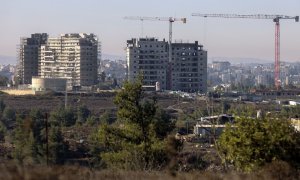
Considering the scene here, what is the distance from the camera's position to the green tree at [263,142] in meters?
12.4

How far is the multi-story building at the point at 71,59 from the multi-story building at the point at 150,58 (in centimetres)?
855

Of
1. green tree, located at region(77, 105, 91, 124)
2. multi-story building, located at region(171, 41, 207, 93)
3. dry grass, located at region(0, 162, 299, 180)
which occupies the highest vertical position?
multi-story building, located at region(171, 41, 207, 93)

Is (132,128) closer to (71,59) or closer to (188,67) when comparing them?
(188,67)

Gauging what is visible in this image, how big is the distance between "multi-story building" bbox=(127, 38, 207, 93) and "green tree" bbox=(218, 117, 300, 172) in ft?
213

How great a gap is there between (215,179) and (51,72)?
78872 mm

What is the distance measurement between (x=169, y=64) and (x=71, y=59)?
1467cm

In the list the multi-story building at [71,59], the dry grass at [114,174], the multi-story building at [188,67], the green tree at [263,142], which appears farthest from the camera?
the multi-story building at [71,59]

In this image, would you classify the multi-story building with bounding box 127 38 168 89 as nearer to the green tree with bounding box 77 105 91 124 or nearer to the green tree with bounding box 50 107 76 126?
the green tree with bounding box 77 105 91 124

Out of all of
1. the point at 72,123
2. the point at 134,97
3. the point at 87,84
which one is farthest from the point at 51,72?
the point at 134,97

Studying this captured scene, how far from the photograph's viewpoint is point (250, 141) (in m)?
12.5

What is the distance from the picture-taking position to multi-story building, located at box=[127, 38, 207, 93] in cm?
7856

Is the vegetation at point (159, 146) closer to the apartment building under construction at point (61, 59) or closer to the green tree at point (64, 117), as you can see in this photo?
the green tree at point (64, 117)

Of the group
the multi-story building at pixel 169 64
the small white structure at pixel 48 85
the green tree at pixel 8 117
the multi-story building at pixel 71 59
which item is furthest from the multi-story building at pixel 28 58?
the green tree at pixel 8 117

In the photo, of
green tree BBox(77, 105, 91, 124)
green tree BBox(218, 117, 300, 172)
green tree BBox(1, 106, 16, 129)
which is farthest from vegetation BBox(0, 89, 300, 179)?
green tree BBox(77, 105, 91, 124)
